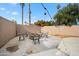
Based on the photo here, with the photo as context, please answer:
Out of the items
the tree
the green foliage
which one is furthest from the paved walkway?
the tree

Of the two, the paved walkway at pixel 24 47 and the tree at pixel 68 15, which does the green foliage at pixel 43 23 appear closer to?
the tree at pixel 68 15

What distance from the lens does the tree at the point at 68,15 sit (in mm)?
3180

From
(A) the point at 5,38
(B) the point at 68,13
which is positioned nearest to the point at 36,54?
(A) the point at 5,38

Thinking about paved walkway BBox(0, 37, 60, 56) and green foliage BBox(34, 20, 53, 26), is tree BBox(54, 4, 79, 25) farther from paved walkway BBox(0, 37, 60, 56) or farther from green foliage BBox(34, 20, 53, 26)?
paved walkway BBox(0, 37, 60, 56)

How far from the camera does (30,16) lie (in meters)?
3.21

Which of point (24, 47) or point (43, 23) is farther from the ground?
point (43, 23)

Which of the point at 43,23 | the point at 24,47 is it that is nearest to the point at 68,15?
the point at 43,23

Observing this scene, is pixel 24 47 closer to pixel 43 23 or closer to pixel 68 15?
pixel 43 23

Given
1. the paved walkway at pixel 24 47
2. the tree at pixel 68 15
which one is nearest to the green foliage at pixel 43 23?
the tree at pixel 68 15

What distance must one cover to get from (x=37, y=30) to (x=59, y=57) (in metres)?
0.52

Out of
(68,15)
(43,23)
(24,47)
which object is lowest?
(24,47)

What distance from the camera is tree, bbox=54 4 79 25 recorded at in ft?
10.4

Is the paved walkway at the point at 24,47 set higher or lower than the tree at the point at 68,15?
lower

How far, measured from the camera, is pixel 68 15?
3189 mm
